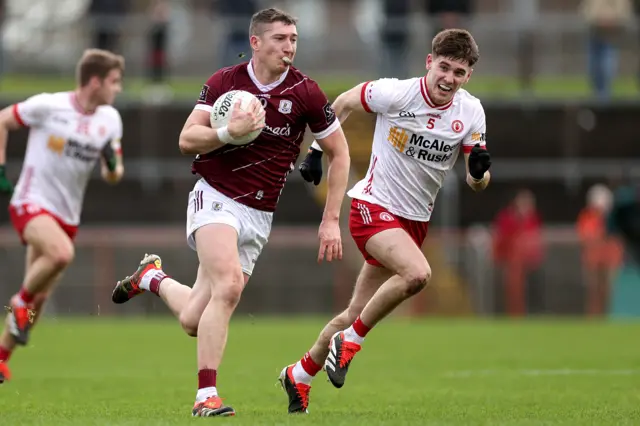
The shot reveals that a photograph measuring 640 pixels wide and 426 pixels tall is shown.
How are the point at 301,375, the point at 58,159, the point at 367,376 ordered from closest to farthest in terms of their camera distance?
the point at 301,375 < the point at 58,159 < the point at 367,376

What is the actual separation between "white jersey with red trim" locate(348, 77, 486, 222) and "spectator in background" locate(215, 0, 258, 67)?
14.7 m

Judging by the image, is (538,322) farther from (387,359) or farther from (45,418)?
(45,418)

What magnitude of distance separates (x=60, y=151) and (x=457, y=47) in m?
4.73

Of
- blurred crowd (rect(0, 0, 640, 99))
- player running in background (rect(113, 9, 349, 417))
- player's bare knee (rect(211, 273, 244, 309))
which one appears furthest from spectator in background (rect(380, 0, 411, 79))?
player's bare knee (rect(211, 273, 244, 309))

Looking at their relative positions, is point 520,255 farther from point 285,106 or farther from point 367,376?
point 285,106

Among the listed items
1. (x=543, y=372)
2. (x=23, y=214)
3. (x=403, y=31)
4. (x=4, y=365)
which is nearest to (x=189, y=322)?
(x=4, y=365)

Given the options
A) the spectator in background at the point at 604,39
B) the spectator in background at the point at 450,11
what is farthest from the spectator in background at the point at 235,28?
the spectator in background at the point at 604,39

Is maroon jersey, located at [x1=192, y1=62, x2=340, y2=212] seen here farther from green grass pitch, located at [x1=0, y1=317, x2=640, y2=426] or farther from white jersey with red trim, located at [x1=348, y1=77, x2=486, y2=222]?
green grass pitch, located at [x1=0, y1=317, x2=640, y2=426]

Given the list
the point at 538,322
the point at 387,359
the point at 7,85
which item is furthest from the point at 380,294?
the point at 7,85

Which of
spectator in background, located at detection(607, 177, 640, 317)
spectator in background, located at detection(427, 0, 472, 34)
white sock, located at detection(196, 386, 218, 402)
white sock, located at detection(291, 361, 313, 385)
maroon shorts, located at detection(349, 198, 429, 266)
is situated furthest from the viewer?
spectator in background, located at detection(427, 0, 472, 34)

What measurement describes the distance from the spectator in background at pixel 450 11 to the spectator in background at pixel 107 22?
589 cm

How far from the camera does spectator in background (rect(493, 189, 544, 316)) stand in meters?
23.8

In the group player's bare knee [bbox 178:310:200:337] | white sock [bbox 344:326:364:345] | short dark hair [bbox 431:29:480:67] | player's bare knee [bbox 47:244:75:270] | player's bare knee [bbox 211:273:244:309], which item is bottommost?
white sock [bbox 344:326:364:345]

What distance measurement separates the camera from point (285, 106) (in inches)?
364
